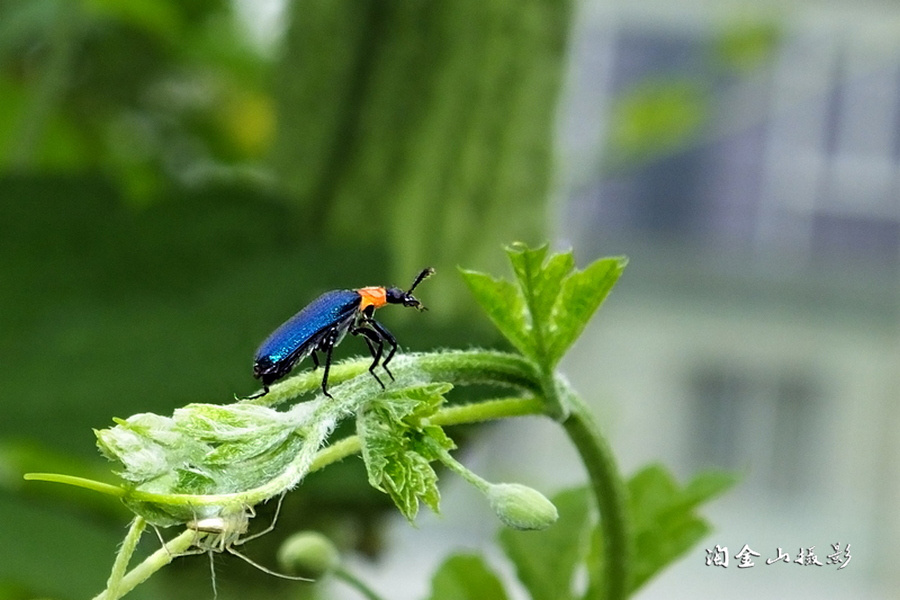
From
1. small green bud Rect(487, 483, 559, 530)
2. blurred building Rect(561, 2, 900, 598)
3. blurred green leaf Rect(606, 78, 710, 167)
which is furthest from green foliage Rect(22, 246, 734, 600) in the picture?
blurred building Rect(561, 2, 900, 598)

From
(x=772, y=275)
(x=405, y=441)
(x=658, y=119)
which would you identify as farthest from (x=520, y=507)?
(x=772, y=275)

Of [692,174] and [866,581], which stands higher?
[692,174]

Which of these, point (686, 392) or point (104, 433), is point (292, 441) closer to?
point (104, 433)

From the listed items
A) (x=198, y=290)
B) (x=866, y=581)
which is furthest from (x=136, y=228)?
(x=866, y=581)

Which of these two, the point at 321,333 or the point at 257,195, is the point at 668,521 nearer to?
the point at 321,333

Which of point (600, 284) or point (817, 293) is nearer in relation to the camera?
point (600, 284)

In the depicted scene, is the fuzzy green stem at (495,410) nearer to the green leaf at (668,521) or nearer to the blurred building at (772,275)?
the green leaf at (668,521)
